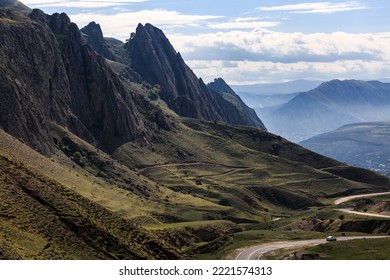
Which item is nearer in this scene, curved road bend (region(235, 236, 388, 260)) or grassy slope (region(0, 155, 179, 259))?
grassy slope (region(0, 155, 179, 259))

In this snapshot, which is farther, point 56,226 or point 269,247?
point 269,247

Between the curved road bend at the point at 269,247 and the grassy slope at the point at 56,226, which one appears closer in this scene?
the grassy slope at the point at 56,226

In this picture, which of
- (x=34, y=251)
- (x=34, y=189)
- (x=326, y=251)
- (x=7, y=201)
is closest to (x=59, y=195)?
(x=34, y=189)

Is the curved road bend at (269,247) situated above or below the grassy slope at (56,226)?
below

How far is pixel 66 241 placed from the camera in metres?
139

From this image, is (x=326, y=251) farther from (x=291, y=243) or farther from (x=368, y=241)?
(x=291, y=243)

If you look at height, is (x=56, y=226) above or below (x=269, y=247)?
above

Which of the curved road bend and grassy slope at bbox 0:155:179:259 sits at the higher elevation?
grassy slope at bbox 0:155:179:259

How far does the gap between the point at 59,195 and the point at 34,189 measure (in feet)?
22.8

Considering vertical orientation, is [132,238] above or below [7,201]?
below
